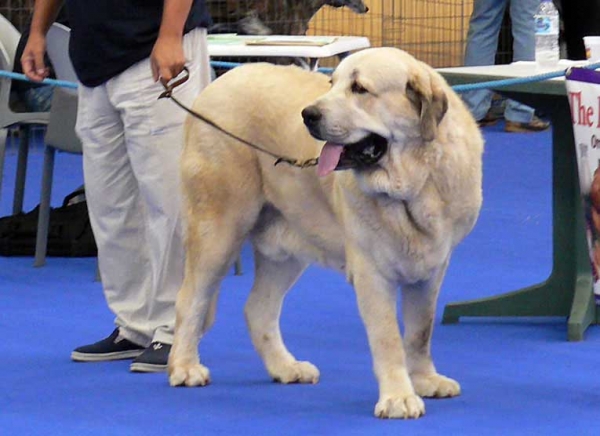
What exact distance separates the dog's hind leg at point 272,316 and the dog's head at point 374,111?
73 centimetres

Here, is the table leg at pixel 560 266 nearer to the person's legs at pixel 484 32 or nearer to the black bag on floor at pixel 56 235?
the black bag on floor at pixel 56 235

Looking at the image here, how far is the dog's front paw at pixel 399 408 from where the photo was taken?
3.63m

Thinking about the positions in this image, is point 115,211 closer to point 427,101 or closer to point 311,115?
point 311,115

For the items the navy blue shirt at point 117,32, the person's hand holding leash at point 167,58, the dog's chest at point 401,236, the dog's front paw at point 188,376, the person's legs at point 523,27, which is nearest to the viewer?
the dog's chest at point 401,236

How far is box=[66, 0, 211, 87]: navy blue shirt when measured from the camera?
420 centimetres

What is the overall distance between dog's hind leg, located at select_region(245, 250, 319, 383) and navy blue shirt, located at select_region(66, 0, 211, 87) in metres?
0.78

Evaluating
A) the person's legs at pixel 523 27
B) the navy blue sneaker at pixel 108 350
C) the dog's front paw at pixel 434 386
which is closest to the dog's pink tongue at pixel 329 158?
the dog's front paw at pixel 434 386

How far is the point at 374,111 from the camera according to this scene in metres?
3.53


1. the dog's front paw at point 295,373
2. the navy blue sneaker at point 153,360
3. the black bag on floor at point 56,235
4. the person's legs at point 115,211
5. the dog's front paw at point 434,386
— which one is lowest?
the black bag on floor at point 56,235

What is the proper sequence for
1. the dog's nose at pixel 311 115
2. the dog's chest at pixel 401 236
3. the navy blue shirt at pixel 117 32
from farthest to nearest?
1. the navy blue shirt at pixel 117 32
2. the dog's chest at pixel 401 236
3. the dog's nose at pixel 311 115

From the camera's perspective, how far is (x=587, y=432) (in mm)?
3523

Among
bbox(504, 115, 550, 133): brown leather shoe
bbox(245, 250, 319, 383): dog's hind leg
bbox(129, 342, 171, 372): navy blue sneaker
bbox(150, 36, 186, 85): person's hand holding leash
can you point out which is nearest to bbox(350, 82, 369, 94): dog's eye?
bbox(150, 36, 186, 85): person's hand holding leash

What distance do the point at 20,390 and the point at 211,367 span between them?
66 cm

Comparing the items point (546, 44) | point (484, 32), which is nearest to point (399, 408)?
point (546, 44)
